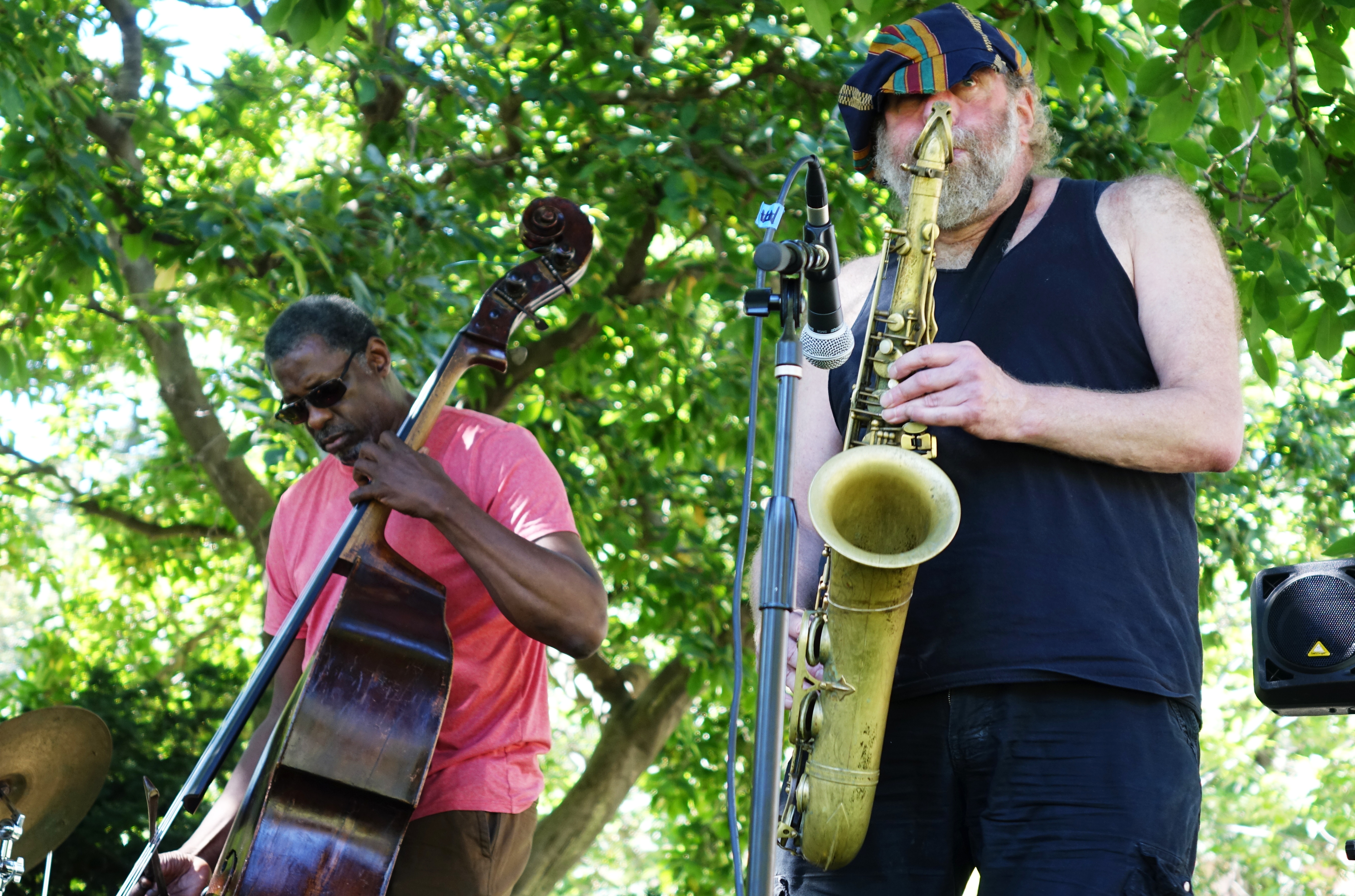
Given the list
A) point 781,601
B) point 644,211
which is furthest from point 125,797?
point 781,601

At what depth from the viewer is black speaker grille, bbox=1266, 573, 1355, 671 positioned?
6.52ft

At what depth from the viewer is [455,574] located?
2527mm

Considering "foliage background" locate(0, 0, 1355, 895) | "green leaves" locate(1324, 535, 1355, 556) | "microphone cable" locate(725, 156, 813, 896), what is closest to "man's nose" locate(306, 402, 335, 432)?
"foliage background" locate(0, 0, 1355, 895)

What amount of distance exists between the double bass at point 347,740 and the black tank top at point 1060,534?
0.88m

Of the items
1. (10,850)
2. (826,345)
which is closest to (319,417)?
(826,345)

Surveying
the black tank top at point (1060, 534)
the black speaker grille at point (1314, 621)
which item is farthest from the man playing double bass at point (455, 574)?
the black speaker grille at point (1314, 621)

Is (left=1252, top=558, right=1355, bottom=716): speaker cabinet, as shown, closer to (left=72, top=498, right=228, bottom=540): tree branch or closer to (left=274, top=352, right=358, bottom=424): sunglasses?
(left=274, top=352, right=358, bottom=424): sunglasses

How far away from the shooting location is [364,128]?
6.34 m

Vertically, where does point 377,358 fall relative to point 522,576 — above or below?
above

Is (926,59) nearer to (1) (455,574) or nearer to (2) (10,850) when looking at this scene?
(1) (455,574)

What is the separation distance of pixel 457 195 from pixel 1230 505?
4.26 meters

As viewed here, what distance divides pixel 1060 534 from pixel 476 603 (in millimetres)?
1195

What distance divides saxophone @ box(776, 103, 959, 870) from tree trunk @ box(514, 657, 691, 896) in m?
5.05

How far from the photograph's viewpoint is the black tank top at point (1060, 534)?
1.69 m
